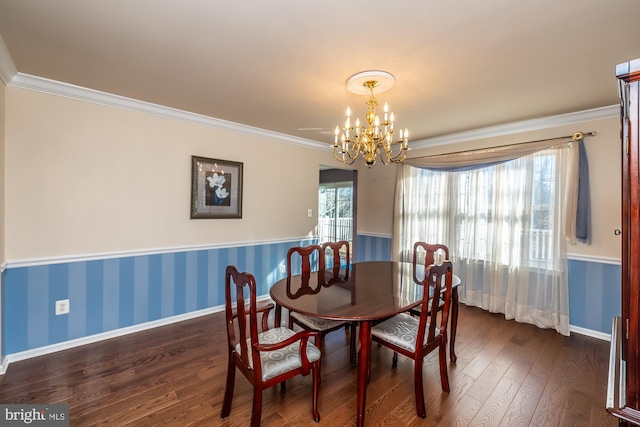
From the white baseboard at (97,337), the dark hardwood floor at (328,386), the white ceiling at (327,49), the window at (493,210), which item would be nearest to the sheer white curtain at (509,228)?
the window at (493,210)

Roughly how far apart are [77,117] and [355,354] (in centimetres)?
314

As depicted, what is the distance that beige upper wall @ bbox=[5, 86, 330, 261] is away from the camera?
2303 mm

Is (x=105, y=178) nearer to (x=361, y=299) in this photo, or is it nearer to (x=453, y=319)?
(x=361, y=299)

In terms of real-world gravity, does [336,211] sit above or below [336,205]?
below

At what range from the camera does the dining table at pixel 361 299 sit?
5.41 ft

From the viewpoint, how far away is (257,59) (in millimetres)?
1945

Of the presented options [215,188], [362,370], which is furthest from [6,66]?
[362,370]

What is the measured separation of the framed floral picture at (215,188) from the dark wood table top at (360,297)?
1543mm

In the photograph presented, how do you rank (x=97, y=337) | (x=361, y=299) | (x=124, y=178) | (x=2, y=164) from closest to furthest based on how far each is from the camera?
(x=361, y=299), (x=2, y=164), (x=97, y=337), (x=124, y=178)

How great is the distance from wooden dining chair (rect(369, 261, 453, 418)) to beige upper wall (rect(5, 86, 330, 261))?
2.27 metres

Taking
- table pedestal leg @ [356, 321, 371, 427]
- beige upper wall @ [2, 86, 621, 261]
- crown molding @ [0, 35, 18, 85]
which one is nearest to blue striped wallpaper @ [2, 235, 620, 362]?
beige upper wall @ [2, 86, 621, 261]

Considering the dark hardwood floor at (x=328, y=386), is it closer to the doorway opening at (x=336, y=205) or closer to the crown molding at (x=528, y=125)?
the crown molding at (x=528, y=125)

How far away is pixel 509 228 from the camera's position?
3350mm

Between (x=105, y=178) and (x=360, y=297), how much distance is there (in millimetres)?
2526
